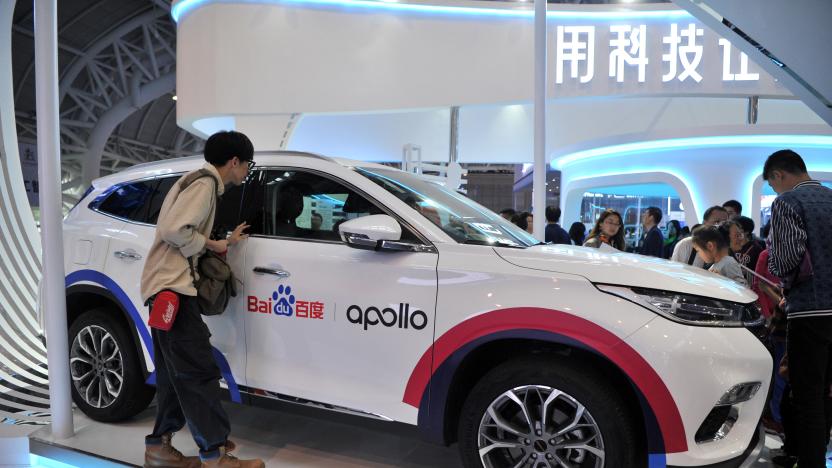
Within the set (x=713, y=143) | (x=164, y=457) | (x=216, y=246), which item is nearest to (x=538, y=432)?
(x=216, y=246)

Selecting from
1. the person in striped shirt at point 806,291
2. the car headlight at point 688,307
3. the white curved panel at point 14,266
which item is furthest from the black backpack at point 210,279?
the person in striped shirt at point 806,291

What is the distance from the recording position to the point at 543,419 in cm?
252

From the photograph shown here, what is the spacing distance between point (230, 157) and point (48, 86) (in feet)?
4.39

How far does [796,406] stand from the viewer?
2990 millimetres

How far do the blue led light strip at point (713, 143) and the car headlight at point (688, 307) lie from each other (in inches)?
298

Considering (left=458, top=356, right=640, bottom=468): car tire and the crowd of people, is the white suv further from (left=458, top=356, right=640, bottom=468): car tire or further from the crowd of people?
the crowd of people

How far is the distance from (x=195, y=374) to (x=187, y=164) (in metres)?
1.42

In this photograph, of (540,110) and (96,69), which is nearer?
(540,110)

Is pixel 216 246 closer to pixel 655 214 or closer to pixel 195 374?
Answer: pixel 195 374

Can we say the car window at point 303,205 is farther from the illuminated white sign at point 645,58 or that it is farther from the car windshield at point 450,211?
the illuminated white sign at point 645,58

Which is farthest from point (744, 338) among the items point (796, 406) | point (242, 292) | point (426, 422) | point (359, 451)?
point (242, 292)

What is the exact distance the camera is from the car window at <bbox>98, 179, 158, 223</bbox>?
369 cm

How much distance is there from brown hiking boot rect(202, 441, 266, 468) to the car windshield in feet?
5.11

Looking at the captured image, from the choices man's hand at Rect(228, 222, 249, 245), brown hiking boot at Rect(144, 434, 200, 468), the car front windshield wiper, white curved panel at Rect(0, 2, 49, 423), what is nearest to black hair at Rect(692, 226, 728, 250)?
the car front windshield wiper
